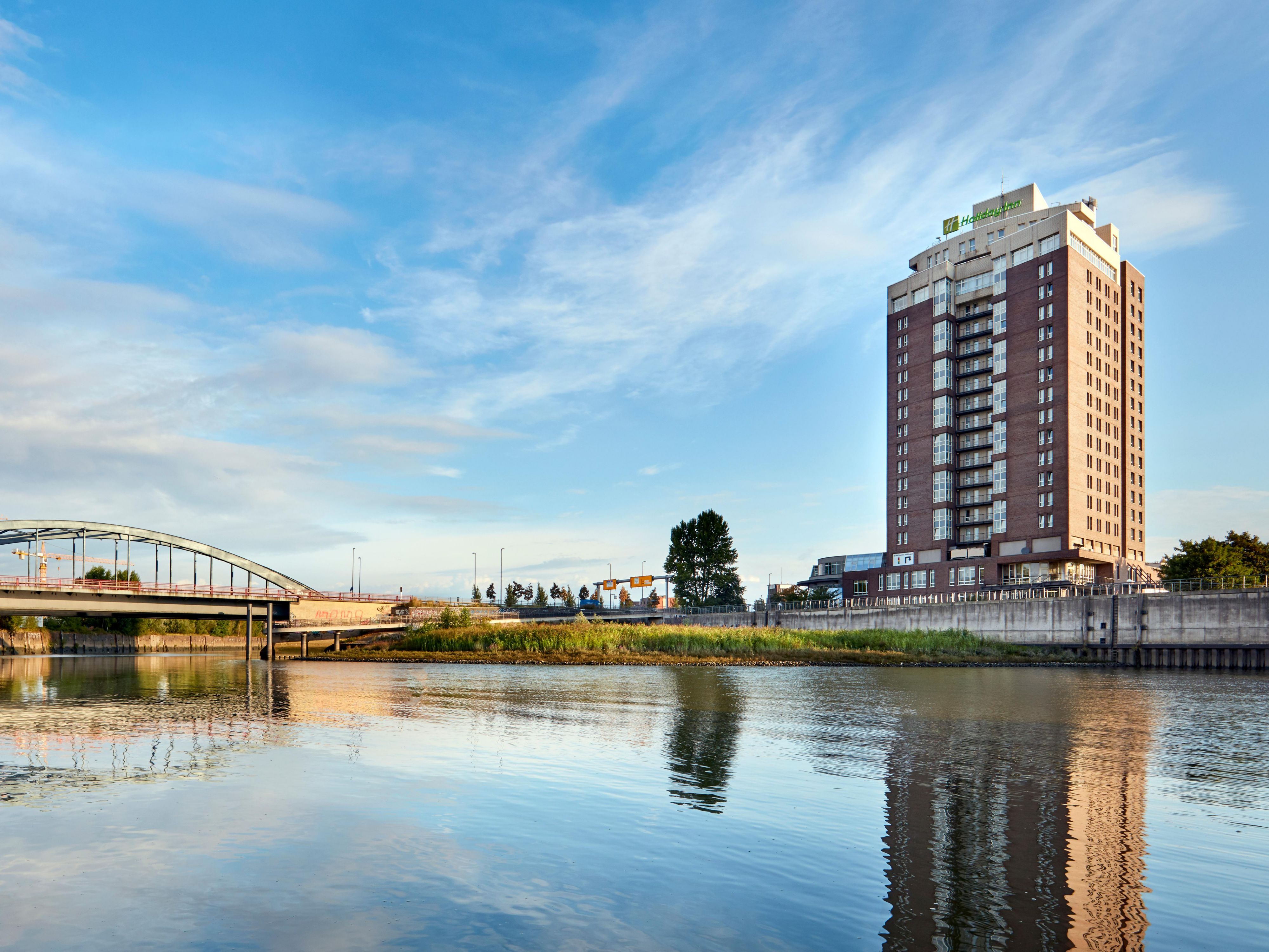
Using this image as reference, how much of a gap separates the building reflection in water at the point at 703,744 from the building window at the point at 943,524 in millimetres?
101045

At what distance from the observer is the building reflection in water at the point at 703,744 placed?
1555cm

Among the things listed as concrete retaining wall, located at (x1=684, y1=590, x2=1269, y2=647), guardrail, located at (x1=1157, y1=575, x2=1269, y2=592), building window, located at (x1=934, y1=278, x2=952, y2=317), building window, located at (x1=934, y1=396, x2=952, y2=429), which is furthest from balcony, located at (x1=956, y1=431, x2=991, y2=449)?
concrete retaining wall, located at (x1=684, y1=590, x2=1269, y2=647)

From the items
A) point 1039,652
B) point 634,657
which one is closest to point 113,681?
point 634,657

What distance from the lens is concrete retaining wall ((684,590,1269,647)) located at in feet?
270

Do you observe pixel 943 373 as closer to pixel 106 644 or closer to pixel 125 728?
pixel 106 644

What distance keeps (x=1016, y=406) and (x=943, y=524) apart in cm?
2086

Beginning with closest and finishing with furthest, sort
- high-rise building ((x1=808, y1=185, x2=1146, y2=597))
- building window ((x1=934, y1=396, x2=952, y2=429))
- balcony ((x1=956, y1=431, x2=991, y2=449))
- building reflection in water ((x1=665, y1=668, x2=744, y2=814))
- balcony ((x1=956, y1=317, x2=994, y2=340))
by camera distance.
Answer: building reflection in water ((x1=665, y1=668, x2=744, y2=814)), high-rise building ((x1=808, y1=185, x2=1146, y2=597)), balcony ((x1=956, y1=431, x2=991, y2=449)), balcony ((x1=956, y1=317, x2=994, y2=340)), building window ((x1=934, y1=396, x2=952, y2=429))

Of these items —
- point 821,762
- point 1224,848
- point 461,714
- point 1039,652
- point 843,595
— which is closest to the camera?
point 1224,848

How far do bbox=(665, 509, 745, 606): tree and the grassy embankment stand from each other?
258ft

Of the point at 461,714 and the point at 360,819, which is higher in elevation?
the point at 360,819

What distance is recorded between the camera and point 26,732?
23.3 meters

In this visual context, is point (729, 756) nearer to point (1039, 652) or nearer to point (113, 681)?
point (113, 681)

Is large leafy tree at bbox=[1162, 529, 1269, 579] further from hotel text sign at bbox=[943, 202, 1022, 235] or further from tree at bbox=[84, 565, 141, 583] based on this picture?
tree at bbox=[84, 565, 141, 583]

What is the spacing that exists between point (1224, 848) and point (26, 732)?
2697cm
